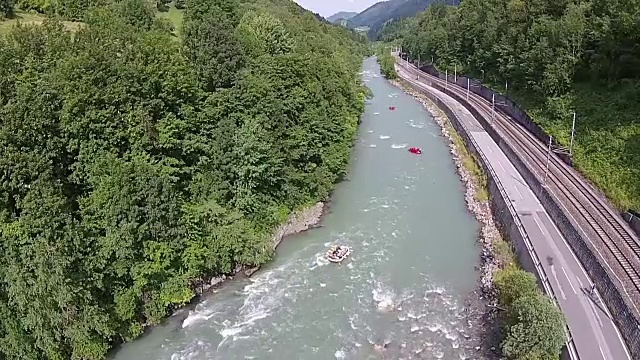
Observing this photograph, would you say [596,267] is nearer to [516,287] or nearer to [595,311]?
[595,311]

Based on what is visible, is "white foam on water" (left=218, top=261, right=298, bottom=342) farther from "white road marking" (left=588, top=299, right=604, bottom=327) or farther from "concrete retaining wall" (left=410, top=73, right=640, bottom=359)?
"white road marking" (left=588, top=299, right=604, bottom=327)

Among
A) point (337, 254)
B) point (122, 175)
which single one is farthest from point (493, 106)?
point (122, 175)

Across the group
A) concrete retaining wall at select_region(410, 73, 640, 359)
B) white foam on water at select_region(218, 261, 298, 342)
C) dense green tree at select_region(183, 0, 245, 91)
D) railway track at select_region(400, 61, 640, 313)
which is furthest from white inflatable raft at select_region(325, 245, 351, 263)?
railway track at select_region(400, 61, 640, 313)

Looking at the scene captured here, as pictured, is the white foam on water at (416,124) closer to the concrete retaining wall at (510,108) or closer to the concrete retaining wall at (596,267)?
the concrete retaining wall at (510,108)

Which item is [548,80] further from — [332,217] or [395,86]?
[395,86]

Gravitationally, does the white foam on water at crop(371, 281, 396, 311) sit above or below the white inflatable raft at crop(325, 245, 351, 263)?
below

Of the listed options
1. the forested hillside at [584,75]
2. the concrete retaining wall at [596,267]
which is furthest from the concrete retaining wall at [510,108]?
the concrete retaining wall at [596,267]
